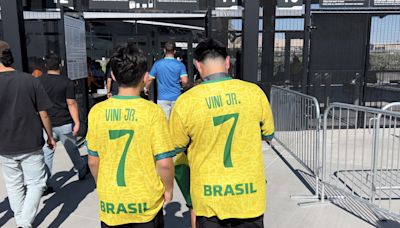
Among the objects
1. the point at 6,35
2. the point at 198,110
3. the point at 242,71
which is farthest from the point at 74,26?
the point at 198,110

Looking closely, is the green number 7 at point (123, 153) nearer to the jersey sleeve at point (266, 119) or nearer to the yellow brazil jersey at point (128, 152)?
the yellow brazil jersey at point (128, 152)

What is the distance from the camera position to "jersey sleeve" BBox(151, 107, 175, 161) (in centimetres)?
209

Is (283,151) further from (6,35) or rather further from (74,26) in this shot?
(6,35)

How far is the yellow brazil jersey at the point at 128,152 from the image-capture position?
207 cm

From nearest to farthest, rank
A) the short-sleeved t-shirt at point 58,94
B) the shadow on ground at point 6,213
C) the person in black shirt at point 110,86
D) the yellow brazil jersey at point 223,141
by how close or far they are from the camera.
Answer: the yellow brazil jersey at point 223,141
the shadow on ground at point 6,213
the short-sleeved t-shirt at point 58,94
the person in black shirt at point 110,86

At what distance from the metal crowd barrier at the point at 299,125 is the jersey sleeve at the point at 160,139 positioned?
A: 2.78 metres

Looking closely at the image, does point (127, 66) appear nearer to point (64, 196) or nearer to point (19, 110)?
point (19, 110)

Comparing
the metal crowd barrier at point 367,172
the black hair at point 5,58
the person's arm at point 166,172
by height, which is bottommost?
the metal crowd barrier at point 367,172

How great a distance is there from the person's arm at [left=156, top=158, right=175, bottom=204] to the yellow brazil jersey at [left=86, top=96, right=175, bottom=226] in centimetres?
4

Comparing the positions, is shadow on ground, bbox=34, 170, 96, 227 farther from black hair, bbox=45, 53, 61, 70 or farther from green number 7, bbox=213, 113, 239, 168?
green number 7, bbox=213, 113, 239, 168

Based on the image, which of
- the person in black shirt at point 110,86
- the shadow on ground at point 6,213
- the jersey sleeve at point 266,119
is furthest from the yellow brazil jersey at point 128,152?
the person in black shirt at point 110,86

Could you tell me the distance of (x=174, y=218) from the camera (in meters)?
3.95

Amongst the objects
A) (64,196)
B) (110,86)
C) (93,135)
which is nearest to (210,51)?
(93,135)

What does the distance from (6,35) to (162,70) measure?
2693 mm
